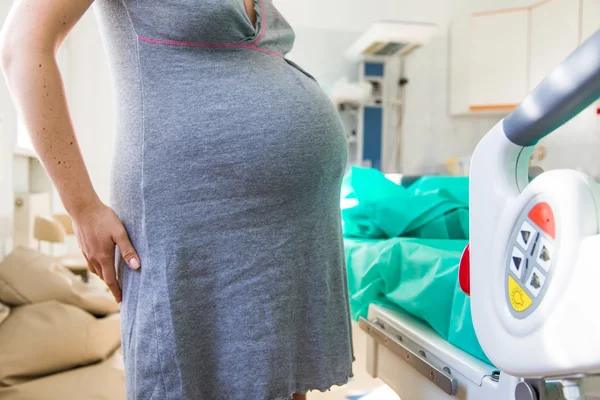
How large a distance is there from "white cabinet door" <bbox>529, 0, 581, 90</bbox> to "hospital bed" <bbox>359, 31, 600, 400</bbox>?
2.89m

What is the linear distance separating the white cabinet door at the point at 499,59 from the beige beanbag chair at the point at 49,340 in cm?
313

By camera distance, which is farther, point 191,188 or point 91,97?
point 91,97

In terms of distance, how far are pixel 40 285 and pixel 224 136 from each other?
1146 mm

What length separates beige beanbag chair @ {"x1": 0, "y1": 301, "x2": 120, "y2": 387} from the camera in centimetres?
126

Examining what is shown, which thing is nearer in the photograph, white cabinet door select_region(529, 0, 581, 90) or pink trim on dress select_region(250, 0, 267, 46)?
pink trim on dress select_region(250, 0, 267, 46)

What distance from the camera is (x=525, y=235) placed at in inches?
19.4

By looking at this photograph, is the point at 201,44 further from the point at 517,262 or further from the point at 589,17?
the point at 589,17

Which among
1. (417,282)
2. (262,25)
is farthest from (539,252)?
(417,282)

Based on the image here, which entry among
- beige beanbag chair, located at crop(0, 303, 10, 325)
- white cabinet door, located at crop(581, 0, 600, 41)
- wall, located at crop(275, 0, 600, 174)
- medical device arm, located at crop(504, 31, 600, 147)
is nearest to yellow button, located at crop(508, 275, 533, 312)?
medical device arm, located at crop(504, 31, 600, 147)

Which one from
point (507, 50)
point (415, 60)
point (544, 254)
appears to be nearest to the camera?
point (544, 254)

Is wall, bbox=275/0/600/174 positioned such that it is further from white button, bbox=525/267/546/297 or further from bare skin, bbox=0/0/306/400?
white button, bbox=525/267/546/297

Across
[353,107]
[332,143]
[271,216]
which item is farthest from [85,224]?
[353,107]

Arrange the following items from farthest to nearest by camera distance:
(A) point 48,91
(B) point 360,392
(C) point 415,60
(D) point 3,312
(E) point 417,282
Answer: (C) point 415,60 < (B) point 360,392 < (D) point 3,312 < (E) point 417,282 < (A) point 48,91

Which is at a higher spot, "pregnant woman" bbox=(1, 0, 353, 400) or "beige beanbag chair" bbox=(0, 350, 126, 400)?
"pregnant woman" bbox=(1, 0, 353, 400)
